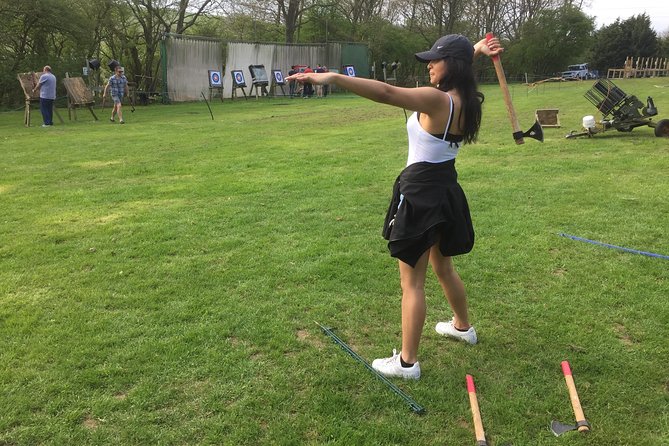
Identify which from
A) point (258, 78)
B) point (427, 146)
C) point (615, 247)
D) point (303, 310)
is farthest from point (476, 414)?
point (258, 78)

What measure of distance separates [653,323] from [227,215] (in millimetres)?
4327

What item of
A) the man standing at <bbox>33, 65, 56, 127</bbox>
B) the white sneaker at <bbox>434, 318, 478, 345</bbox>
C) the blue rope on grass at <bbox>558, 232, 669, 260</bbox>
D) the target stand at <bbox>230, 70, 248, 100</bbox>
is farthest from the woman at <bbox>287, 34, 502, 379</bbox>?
the target stand at <bbox>230, 70, 248, 100</bbox>

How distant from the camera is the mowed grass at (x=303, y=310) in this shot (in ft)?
8.60

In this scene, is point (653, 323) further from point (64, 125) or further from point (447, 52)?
point (64, 125)

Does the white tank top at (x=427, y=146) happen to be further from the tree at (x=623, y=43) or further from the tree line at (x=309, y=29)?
the tree at (x=623, y=43)

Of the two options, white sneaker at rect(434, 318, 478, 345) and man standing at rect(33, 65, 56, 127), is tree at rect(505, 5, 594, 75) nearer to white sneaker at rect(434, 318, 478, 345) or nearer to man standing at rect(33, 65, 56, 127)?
man standing at rect(33, 65, 56, 127)

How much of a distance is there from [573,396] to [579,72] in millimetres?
49440

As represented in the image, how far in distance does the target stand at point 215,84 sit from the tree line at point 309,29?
2867 millimetres

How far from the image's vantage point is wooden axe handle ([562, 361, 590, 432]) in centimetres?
250

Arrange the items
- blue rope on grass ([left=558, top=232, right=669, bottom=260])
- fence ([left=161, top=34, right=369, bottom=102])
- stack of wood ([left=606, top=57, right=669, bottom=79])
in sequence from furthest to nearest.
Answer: stack of wood ([left=606, top=57, right=669, bottom=79])
fence ([left=161, top=34, right=369, bottom=102])
blue rope on grass ([left=558, top=232, right=669, bottom=260])

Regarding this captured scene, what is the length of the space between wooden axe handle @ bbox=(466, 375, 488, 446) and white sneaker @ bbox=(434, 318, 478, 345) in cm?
43

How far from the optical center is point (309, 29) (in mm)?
39219

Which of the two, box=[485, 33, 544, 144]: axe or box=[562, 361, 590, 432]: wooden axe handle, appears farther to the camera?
box=[485, 33, 544, 144]: axe

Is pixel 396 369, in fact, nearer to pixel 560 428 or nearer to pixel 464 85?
pixel 560 428
